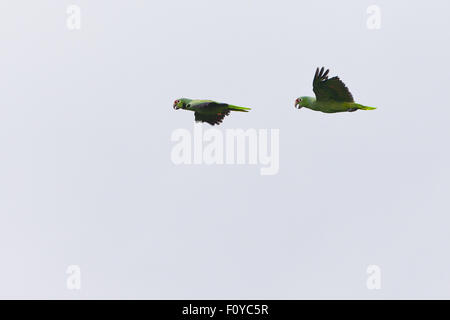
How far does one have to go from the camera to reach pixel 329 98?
1820 inches

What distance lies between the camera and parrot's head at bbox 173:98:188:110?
154 feet

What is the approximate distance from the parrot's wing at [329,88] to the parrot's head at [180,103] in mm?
4348

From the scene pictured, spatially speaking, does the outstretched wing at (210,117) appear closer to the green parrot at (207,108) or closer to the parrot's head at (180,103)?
the green parrot at (207,108)

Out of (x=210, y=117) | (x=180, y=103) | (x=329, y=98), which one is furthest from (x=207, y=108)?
(x=329, y=98)

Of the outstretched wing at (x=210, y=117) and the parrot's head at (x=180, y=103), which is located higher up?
the parrot's head at (x=180, y=103)

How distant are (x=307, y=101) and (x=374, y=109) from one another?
7.58ft

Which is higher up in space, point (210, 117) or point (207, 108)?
point (207, 108)

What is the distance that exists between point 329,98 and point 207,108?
13.2 ft

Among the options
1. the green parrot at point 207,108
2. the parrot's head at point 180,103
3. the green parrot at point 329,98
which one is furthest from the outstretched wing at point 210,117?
the green parrot at point 329,98

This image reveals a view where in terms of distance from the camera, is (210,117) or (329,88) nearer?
(329,88)

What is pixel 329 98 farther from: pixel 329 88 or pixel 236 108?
pixel 236 108

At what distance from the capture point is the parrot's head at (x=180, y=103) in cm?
4701
